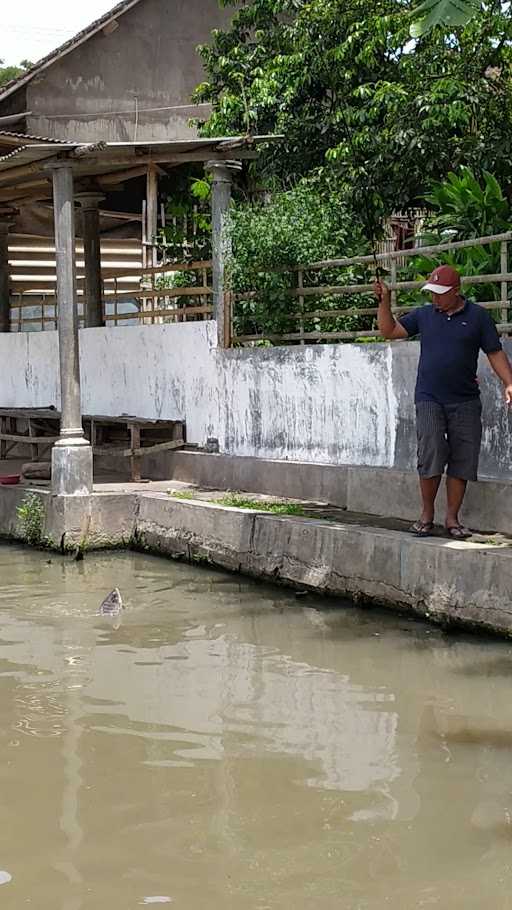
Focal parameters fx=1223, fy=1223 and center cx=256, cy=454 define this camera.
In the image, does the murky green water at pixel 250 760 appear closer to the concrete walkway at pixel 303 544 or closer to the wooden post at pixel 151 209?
the concrete walkway at pixel 303 544

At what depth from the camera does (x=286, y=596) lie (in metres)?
9.33

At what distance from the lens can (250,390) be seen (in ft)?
38.8

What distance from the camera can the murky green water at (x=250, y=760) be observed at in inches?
175

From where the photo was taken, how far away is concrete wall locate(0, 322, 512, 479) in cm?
1012

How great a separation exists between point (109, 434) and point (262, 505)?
4.13 meters

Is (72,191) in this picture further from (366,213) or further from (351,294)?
(366,213)

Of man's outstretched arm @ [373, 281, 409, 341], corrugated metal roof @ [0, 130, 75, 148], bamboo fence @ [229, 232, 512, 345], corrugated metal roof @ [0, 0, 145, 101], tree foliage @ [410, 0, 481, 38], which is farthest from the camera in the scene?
corrugated metal roof @ [0, 0, 145, 101]

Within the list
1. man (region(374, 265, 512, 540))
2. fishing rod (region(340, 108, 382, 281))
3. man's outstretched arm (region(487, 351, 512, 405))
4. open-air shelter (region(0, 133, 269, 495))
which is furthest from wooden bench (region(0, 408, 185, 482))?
man's outstretched arm (region(487, 351, 512, 405))

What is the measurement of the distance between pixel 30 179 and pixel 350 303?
153 inches

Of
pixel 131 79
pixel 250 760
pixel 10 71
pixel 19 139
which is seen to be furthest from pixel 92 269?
pixel 10 71

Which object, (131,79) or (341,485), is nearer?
(341,485)

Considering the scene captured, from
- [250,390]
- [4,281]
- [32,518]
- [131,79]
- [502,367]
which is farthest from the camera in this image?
[131,79]

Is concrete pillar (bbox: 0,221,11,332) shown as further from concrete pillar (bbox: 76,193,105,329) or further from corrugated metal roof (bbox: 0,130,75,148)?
corrugated metal roof (bbox: 0,130,75,148)

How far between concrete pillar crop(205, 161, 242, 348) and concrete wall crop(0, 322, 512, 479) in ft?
0.58
